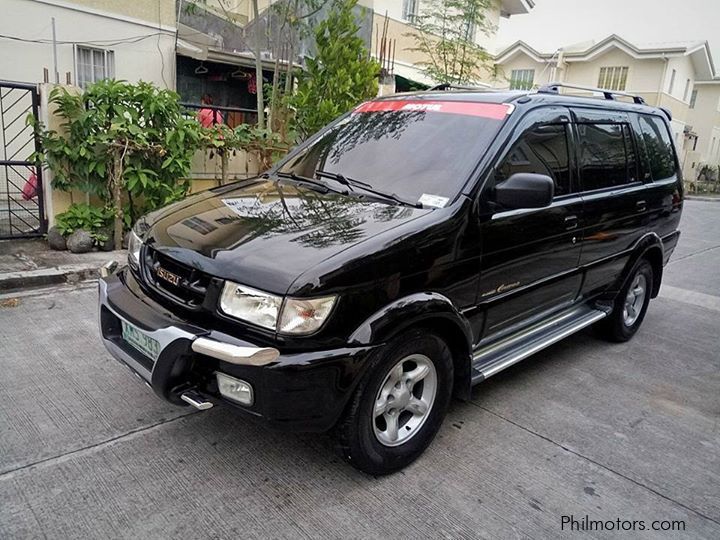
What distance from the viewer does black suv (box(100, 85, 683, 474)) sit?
7.70 feet

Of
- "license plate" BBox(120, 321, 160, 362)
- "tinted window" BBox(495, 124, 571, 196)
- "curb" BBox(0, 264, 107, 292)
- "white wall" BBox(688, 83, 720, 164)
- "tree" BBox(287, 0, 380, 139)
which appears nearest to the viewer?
"license plate" BBox(120, 321, 160, 362)

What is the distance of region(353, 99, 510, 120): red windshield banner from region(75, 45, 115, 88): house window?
8.16 metres

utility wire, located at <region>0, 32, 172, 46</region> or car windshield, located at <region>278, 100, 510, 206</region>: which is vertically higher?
utility wire, located at <region>0, 32, 172, 46</region>

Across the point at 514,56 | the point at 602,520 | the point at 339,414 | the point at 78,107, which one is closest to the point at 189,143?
the point at 78,107

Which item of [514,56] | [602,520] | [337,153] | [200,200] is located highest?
[514,56]

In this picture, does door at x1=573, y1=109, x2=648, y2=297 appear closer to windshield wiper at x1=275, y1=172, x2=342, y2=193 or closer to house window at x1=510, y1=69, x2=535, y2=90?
windshield wiper at x1=275, y1=172, x2=342, y2=193

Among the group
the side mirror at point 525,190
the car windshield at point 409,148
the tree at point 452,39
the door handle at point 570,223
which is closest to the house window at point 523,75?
the tree at point 452,39

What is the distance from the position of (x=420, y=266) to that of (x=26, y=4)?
9.67m

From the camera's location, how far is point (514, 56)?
2861 cm

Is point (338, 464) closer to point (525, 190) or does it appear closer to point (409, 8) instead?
point (525, 190)

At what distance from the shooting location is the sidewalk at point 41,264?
16.9ft

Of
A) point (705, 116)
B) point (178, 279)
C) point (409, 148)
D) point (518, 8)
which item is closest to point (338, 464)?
point (178, 279)

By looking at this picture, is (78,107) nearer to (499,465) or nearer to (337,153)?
(337,153)

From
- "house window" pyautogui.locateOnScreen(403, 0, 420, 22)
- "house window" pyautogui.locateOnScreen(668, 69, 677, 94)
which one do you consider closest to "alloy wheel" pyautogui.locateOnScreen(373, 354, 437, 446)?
"house window" pyautogui.locateOnScreen(403, 0, 420, 22)
